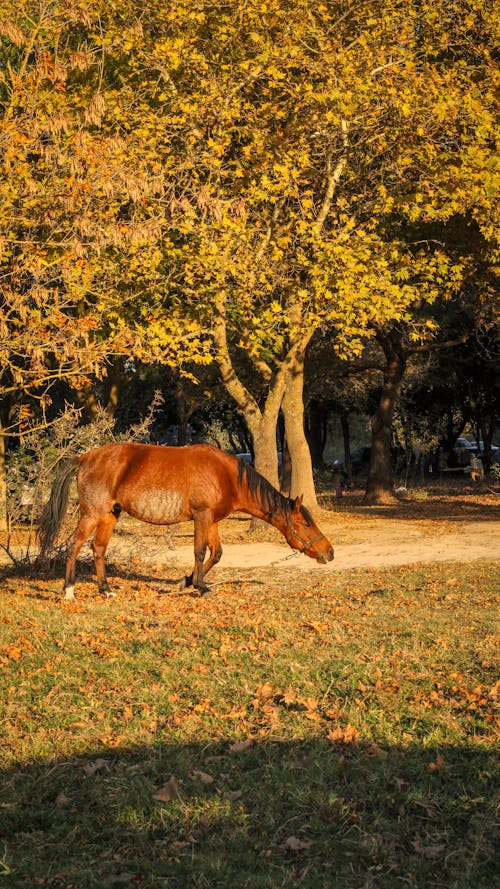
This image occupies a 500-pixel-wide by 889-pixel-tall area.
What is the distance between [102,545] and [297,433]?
1598cm

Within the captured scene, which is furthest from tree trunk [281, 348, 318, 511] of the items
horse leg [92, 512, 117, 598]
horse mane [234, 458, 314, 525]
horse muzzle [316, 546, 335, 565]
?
horse leg [92, 512, 117, 598]

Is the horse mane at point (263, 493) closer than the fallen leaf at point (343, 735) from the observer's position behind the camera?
No

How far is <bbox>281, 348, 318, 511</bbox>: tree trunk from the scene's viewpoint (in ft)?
95.7

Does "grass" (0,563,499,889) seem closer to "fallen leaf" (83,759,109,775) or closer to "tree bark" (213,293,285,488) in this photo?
"fallen leaf" (83,759,109,775)

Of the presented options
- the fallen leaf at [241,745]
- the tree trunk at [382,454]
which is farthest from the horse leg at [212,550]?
the tree trunk at [382,454]

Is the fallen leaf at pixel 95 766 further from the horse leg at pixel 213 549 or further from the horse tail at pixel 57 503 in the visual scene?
the horse tail at pixel 57 503

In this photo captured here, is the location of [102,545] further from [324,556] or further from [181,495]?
[324,556]

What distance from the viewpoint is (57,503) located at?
1506 centimetres

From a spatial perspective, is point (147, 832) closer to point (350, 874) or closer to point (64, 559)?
point (350, 874)

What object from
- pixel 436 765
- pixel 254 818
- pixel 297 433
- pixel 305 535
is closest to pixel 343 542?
pixel 297 433

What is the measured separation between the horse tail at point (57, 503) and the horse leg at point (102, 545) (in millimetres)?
709

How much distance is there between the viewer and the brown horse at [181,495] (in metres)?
14.3

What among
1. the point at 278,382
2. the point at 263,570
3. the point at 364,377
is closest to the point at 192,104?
the point at 278,382

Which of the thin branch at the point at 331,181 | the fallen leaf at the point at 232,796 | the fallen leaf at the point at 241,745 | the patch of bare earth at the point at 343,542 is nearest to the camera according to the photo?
the fallen leaf at the point at 232,796
